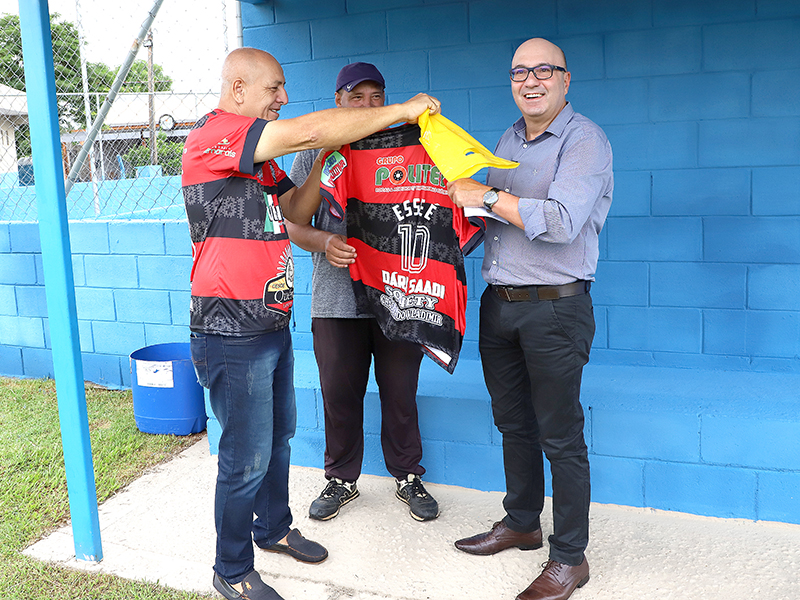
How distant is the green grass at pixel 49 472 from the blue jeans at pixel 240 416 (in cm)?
30

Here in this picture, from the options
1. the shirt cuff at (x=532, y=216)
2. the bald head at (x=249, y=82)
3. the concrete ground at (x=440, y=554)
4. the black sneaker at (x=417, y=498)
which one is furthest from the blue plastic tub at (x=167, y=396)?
the shirt cuff at (x=532, y=216)

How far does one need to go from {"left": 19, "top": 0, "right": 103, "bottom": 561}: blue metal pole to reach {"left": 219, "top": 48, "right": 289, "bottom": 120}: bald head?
0.72 metres

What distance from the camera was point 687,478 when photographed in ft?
9.59

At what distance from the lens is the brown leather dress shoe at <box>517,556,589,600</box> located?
2.37 metres

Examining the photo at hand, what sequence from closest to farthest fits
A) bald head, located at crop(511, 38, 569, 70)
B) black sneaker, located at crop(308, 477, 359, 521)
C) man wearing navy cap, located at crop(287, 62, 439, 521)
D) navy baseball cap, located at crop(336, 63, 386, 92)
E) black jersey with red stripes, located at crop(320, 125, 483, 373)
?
bald head, located at crop(511, 38, 569, 70)
black jersey with red stripes, located at crop(320, 125, 483, 373)
navy baseball cap, located at crop(336, 63, 386, 92)
man wearing navy cap, located at crop(287, 62, 439, 521)
black sneaker, located at crop(308, 477, 359, 521)

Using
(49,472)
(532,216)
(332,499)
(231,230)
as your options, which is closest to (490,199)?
(532,216)

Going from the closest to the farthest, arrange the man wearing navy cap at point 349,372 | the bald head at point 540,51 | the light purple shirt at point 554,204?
the light purple shirt at point 554,204 < the bald head at point 540,51 < the man wearing navy cap at point 349,372

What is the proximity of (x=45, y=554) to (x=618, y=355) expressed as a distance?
2809 millimetres

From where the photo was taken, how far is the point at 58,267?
255 centimetres

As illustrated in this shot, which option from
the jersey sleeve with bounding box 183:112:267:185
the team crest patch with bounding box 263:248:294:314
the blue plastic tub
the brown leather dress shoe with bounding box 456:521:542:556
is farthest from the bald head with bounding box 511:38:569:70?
the blue plastic tub

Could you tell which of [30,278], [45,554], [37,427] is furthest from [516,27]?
[30,278]

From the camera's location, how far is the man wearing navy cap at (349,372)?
2906mm

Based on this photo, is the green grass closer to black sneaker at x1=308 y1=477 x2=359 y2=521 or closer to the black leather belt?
black sneaker at x1=308 y1=477 x2=359 y2=521

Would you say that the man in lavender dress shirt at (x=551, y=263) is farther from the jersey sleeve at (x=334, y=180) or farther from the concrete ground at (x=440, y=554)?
the jersey sleeve at (x=334, y=180)
